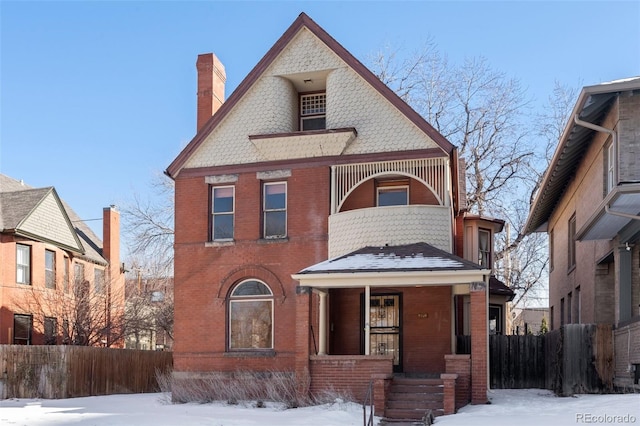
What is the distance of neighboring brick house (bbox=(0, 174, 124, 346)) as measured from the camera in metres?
29.7

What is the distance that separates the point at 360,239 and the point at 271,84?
225 inches

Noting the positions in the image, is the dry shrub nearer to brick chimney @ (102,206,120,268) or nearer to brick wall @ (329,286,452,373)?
brick wall @ (329,286,452,373)

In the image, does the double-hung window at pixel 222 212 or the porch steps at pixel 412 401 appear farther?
the double-hung window at pixel 222 212

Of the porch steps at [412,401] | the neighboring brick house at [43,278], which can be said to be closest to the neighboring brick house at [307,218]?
the porch steps at [412,401]

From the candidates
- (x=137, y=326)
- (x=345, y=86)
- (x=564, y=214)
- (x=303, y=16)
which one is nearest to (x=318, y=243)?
(x=345, y=86)

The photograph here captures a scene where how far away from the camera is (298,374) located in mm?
18781

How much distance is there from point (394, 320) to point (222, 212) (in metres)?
6.13

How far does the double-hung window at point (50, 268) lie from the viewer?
32.1 metres

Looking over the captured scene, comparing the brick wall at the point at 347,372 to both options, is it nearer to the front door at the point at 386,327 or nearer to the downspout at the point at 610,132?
the front door at the point at 386,327

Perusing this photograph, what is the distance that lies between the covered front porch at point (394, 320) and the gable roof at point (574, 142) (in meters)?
4.24

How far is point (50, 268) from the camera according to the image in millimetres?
32531

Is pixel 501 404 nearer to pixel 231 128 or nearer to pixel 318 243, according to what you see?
pixel 318 243

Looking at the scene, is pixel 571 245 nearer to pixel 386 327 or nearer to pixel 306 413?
pixel 386 327

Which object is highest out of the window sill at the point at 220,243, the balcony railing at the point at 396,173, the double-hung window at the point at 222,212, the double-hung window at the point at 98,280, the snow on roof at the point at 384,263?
the balcony railing at the point at 396,173
